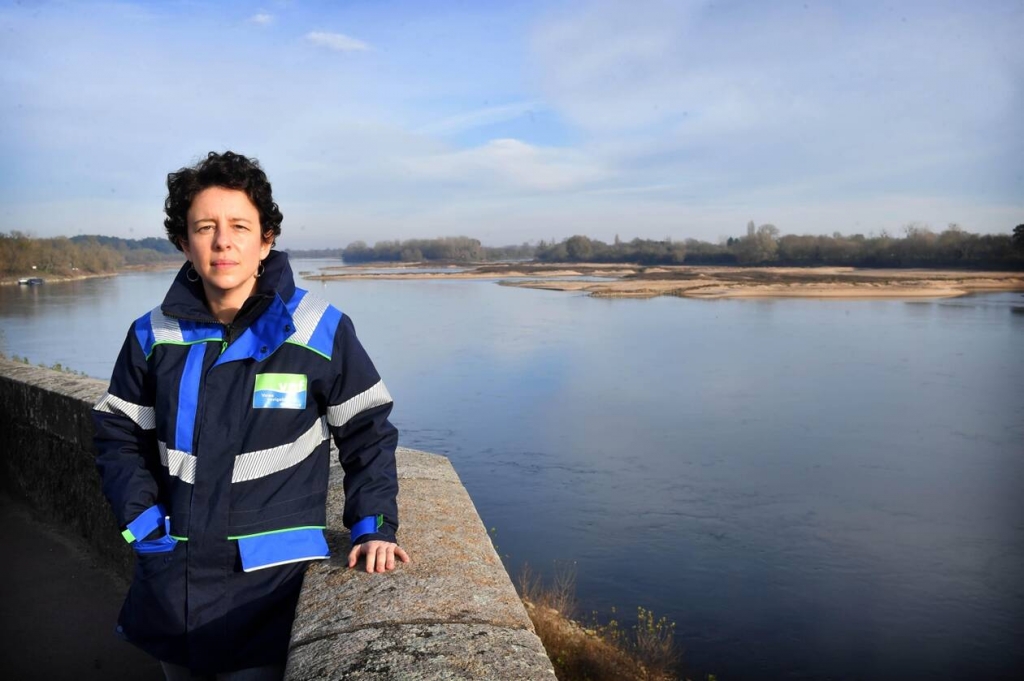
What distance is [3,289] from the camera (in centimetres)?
5022

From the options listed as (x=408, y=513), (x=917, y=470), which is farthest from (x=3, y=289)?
(x=408, y=513)

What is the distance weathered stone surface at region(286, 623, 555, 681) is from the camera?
5.27 feet

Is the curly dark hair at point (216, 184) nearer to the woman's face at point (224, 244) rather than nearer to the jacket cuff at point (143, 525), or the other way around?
the woman's face at point (224, 244)

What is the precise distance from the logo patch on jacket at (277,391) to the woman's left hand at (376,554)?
38 cm

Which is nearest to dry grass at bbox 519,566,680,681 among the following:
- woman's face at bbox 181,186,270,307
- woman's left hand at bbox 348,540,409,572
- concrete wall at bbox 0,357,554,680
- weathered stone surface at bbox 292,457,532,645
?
concrete wall at bbox 0,357,554,680

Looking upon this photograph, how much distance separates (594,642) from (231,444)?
464 centimetres

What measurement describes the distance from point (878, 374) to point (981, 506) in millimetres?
8601

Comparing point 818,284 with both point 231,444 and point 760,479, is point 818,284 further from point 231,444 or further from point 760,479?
point 231,444

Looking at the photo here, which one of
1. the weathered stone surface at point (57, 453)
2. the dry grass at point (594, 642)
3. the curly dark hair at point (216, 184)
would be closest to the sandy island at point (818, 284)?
the dry grass at point (594, 642)

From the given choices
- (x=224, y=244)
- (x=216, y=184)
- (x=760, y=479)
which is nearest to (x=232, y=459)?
(x=224, y=244)

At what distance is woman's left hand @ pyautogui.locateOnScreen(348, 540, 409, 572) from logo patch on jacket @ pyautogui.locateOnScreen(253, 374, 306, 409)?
377mm

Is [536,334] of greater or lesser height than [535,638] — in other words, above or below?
below

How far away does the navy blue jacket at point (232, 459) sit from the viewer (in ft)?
6.03

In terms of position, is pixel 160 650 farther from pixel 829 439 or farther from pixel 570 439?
pixel 829 439
